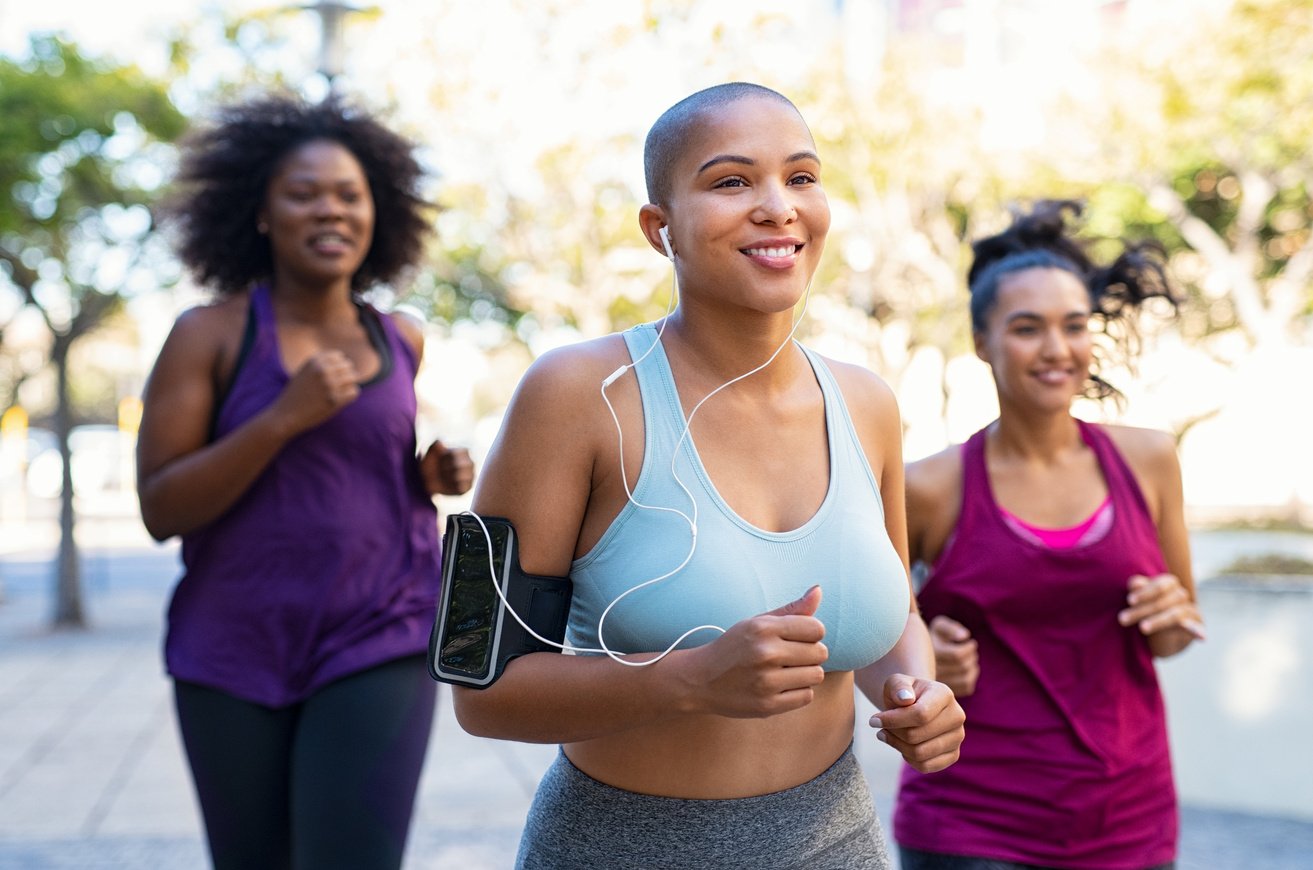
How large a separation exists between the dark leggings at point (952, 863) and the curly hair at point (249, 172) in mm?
2131

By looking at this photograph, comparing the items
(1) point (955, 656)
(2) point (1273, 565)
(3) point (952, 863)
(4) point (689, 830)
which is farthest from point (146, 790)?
(2) point (1273, 565)

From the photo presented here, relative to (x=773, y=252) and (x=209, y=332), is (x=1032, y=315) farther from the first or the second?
(x=209, y=332)

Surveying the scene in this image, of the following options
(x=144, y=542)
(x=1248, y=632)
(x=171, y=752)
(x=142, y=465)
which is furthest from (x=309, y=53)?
(x=144, y=542)

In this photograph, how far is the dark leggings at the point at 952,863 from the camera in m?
2.90

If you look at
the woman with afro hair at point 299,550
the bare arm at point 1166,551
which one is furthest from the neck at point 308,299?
the bare arm at point 1166,551

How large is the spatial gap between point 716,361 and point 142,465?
1.65m

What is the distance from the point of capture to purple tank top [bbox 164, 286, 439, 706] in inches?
118

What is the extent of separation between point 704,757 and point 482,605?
1.22 feet

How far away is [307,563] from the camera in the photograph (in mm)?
3070

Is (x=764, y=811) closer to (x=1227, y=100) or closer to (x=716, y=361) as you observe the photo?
(x=716, y=361)

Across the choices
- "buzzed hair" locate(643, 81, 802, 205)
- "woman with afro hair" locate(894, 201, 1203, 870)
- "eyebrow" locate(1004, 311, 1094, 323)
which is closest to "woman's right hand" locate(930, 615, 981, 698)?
"woman with afro hair" locate(894, 201, 1203, 870)

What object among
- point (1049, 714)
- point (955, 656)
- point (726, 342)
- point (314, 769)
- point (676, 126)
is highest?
point (676, 126)

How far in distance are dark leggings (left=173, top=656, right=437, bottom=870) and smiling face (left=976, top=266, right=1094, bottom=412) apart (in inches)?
57.1

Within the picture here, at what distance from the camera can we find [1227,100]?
1198 cm
